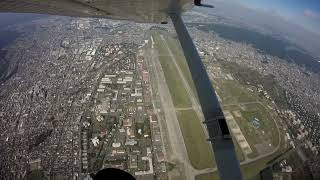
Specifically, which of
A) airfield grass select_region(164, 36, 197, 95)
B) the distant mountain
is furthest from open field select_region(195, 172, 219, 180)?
the distant mountain

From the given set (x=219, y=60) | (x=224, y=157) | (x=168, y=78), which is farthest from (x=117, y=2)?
(x=219, y=60)

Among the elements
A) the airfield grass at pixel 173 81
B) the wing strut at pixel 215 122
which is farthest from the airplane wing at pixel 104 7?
the airfield grass at pixel 173 81

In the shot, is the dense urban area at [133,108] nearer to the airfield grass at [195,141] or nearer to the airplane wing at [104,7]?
the airfield grass at [195,141]

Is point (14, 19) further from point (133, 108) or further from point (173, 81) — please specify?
point (133, 108)

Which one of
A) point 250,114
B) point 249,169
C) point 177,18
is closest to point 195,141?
point 249,169

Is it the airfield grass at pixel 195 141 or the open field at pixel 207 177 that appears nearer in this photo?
the open field at pixel 207 177
